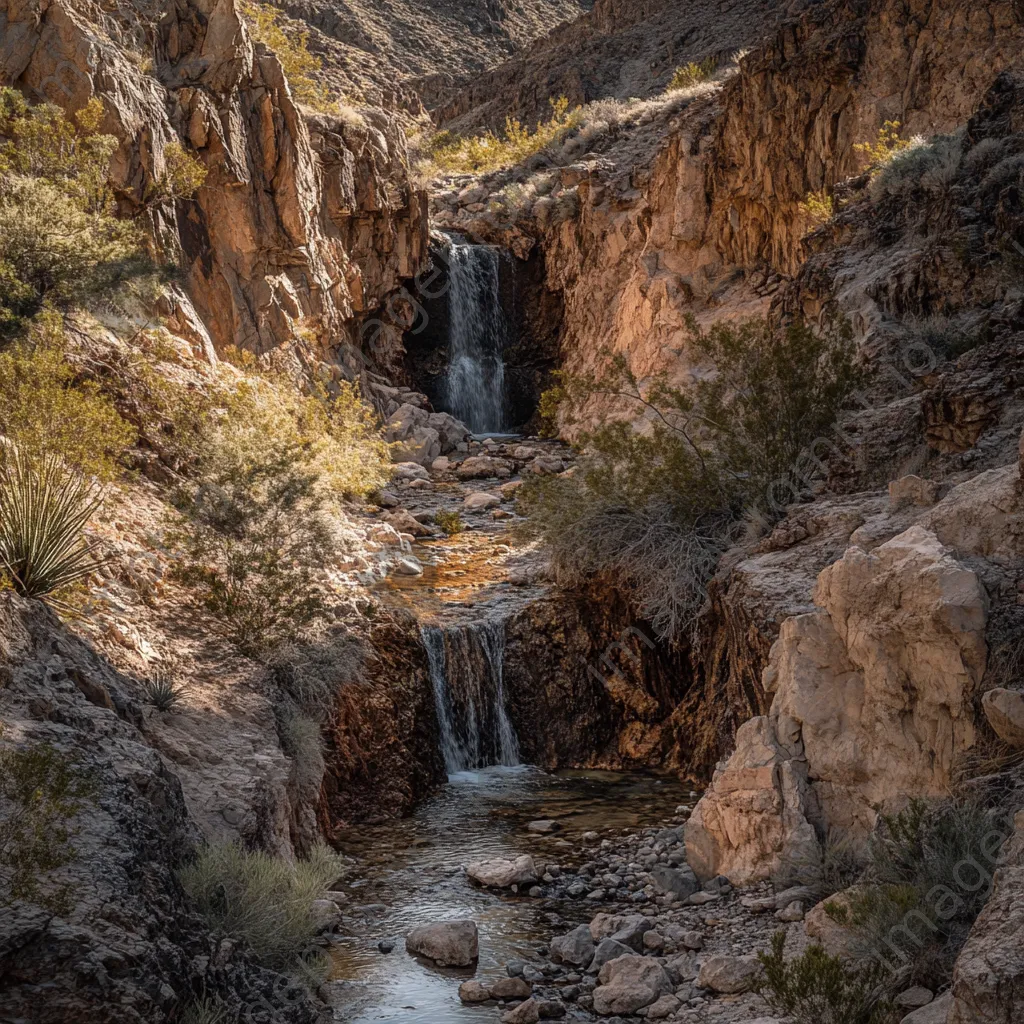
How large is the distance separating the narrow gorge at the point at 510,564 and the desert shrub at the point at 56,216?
0.06m

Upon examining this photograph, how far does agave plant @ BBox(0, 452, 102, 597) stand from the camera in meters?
8.13

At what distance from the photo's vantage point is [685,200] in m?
23.1

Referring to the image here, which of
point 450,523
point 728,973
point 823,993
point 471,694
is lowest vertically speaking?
point 728,973

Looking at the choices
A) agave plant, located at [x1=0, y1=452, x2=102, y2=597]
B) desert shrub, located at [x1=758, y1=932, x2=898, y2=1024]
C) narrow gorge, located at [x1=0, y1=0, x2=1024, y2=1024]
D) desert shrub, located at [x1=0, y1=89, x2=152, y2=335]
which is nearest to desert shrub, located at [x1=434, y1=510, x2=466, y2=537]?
Answer: narrow gorge, located at [x1=0, y1=0, x2=1024, y2=1024]

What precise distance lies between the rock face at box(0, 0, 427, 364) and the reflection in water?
9594 mm

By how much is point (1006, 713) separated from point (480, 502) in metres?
13.9

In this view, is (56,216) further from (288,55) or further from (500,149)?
(500,149)

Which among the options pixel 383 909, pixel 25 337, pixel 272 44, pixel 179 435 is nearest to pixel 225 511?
pixel 179 435

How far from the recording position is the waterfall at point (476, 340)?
27.6m

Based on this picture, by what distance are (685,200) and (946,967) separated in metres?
19.7

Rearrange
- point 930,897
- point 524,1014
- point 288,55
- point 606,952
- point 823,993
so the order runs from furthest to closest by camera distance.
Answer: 1. point 288,55
2. point 606,952
3. point 524,1014
4. point 930,897
5. point 823,993

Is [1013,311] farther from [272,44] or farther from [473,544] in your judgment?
[272,44]

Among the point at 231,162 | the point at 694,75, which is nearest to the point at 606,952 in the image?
the point at 231,162

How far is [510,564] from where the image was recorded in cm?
1628
